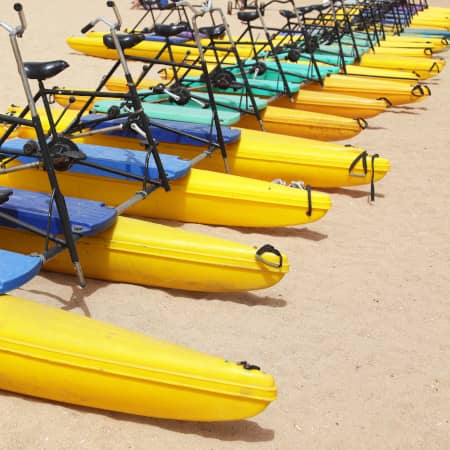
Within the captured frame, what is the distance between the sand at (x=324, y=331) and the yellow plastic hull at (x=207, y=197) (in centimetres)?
11

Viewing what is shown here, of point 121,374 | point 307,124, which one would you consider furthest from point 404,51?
point 121,374

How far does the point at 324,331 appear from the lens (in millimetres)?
3689

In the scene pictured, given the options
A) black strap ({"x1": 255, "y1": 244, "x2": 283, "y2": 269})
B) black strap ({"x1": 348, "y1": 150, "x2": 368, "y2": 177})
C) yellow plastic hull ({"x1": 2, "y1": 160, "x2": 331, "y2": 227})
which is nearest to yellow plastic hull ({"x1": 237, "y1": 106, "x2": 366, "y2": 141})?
black strap ({"x1": 348, "y1": 150, "x2": 368, "y2": 177})

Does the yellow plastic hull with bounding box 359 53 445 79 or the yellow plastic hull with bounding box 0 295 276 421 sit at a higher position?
the yellow plastic hull with bounding box 0 295 276 421

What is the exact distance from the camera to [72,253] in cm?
366

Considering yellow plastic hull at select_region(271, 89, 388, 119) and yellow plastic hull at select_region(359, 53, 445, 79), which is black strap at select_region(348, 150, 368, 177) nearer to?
yellow plastic hull at select_region(271, 89, 388, 119)

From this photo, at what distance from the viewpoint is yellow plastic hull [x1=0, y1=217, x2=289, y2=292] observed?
3859 millimetres

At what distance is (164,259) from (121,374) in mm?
1178

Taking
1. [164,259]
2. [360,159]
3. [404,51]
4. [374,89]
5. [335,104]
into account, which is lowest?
[404,51]

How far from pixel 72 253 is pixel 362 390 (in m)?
1.64

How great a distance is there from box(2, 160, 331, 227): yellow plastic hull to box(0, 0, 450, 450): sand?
0.37 ft

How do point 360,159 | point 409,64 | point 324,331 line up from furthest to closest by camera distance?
point 409,64 < point 360,159 < point 324,331

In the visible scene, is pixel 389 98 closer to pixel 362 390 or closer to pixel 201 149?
pixel 201 149

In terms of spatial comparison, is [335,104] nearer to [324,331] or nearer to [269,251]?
[269,251]
